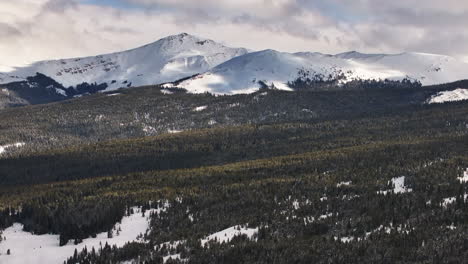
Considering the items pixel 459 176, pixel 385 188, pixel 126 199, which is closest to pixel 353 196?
pixel 385 188

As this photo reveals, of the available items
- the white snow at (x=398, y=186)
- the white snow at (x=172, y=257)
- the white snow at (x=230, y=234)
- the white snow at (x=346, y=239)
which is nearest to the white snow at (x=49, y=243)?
the white snow at (x=230, y=234)

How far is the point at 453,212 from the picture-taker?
11319 cm

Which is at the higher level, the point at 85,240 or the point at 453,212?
the point at 453,212

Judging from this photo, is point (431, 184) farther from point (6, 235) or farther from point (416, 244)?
point (6, 235)

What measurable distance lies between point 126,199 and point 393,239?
332ft

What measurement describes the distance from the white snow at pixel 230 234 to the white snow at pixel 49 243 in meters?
23.0

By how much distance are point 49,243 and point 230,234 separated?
54.0 meters

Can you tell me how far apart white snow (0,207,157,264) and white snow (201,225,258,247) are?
75.5ft

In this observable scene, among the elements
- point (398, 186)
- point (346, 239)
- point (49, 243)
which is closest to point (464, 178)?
point (398, 186)

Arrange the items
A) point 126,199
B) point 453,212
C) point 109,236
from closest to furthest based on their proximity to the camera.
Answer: point 453,212 < point 109,236 < point 126,199

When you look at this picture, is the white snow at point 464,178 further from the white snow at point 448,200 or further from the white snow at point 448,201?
the white snow at point 448,201

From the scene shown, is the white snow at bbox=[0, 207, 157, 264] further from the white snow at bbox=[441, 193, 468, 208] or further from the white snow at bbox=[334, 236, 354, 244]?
the white snow at bbox=[441, 193, 468, 208]

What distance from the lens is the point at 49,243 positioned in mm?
157625

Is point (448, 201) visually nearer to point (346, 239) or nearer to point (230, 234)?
point (346, 239)
